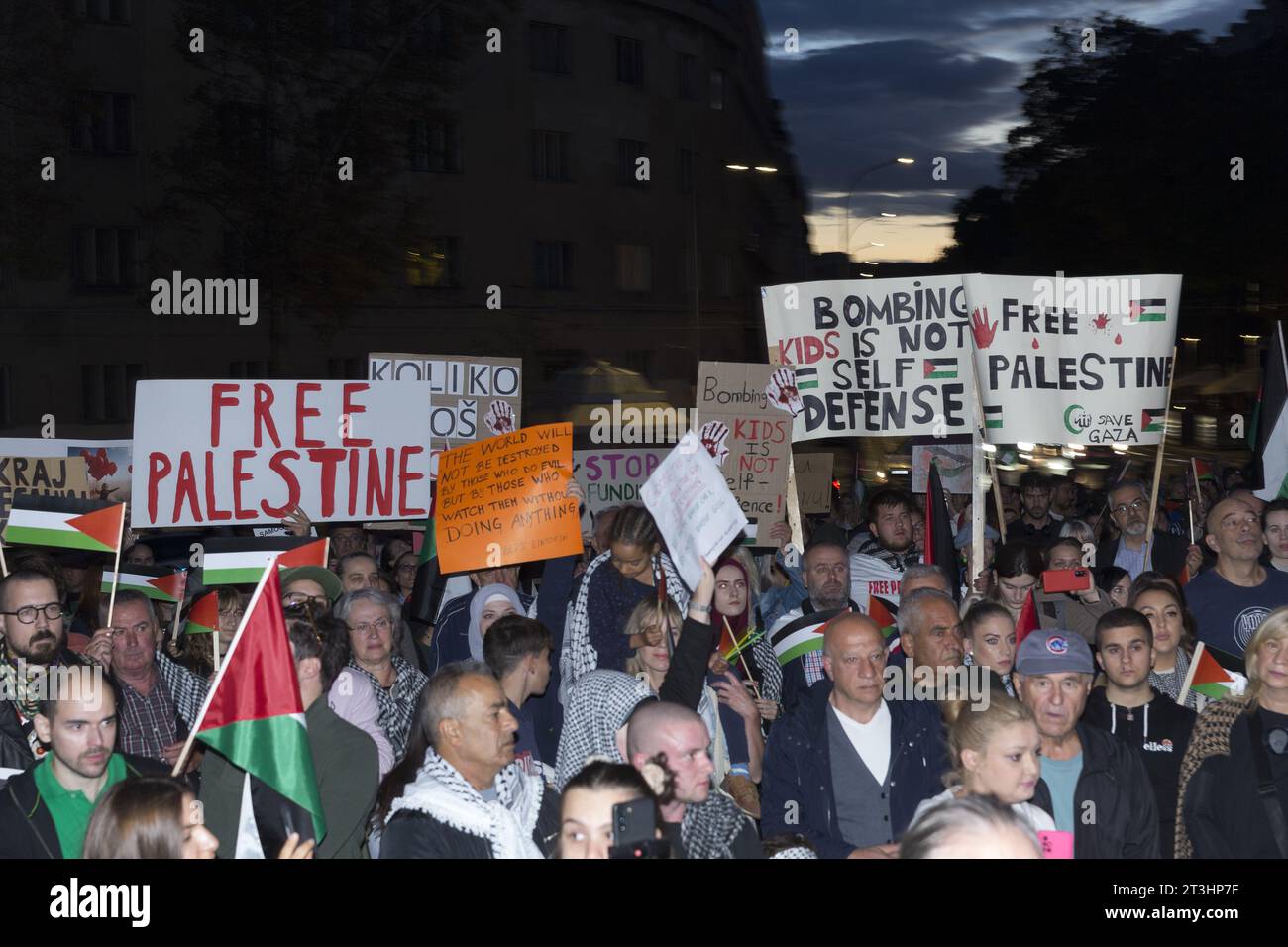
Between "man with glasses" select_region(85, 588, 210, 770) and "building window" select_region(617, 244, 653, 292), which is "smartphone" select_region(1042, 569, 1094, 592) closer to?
"man with glasses" select_region(85, 588, 210, 770)

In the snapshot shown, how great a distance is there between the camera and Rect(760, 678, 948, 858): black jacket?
4.49 metres

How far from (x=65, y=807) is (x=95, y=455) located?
820 cm

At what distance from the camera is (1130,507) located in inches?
346

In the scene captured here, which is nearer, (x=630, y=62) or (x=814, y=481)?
(x=814, y=481)

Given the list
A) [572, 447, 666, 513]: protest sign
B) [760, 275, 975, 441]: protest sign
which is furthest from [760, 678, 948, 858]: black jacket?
[572, 447, 666, 513]: protest sign

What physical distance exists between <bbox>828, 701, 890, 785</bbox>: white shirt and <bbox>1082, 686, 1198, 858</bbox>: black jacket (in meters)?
0.73

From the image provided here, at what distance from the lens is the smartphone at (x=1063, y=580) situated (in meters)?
6.77

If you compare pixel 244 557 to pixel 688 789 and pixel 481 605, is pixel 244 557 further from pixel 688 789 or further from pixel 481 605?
pixel 688 789

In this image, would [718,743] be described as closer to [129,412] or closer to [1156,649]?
[1156,649]

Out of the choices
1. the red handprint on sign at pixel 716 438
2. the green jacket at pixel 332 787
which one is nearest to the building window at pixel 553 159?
the red handprint on sign at pixel 716 438

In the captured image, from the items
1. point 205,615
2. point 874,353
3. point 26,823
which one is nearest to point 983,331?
point 874,353

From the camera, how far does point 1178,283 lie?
825 cm

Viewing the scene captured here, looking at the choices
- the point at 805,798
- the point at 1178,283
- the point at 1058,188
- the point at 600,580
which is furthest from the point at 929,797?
the point at 1058,188

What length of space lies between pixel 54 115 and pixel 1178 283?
18.7 meters
